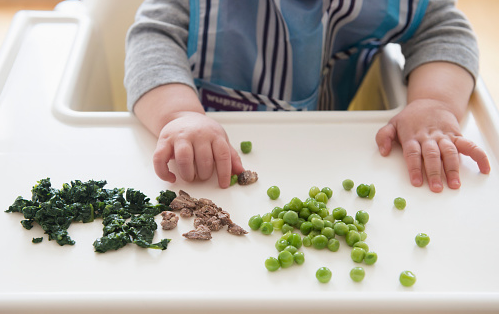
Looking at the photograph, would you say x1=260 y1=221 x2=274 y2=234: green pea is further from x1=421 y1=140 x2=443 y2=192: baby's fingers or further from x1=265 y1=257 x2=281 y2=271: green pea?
x1=421 y1=140 x2=443 y2=192: baby's fingers

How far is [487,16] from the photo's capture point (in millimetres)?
1892

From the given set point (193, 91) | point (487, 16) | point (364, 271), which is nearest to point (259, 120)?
point (193, 91)

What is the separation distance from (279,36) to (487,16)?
4.15ft

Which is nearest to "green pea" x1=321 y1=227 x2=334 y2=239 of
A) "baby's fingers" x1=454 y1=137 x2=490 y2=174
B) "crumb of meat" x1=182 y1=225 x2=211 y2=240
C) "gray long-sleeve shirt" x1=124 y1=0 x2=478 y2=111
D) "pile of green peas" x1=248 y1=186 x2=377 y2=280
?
"pile of green peas" x1=248 y1=186 x2=377 y2=280

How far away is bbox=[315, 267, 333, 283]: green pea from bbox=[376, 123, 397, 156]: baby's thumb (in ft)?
0.81

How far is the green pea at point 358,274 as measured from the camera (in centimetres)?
52

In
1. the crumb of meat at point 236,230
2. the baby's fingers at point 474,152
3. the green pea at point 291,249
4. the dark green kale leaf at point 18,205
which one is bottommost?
the dark green kale leaf at point 18,205

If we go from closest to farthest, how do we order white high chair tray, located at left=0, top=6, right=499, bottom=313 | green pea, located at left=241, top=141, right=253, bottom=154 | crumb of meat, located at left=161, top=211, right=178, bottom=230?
1. white high chair tray, located at left=0, top=6, right=499, bottom=313
2. crumb of meat, located at left=161, top=211, right=178, bottom=230
3. green pea, located at left=241, top=141, right=253, bottom=154

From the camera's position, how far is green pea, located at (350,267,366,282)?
0.52 metres

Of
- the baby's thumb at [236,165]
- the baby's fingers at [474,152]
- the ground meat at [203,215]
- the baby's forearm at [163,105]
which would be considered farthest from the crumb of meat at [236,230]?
the baby's fingers at [474,152]

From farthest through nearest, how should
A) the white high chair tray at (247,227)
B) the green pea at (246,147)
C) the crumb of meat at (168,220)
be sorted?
the green pea at (246,147), the crumb of meat at (168,220), the white high chair tray at (247,227)

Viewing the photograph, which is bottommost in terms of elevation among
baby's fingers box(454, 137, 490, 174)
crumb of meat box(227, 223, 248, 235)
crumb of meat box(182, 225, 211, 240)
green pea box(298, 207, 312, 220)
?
crumb of meat box(182, 225, 211, 240)

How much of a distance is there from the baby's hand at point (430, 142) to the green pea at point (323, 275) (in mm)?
206

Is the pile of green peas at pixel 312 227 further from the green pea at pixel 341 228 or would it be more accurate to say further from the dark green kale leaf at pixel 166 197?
the dark green kale leaf at pixel 166 197
